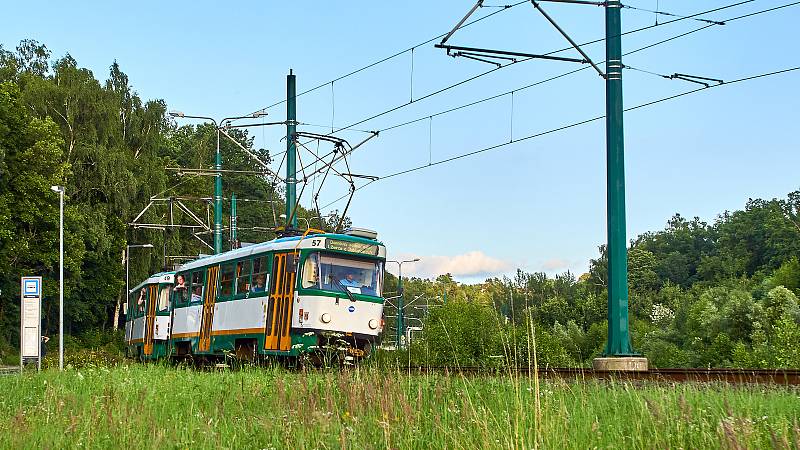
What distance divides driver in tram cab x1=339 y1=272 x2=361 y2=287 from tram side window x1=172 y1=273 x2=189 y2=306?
724cm

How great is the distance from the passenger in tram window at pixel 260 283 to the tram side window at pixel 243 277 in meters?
0.42

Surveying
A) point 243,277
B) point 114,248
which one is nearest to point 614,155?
point 243,277

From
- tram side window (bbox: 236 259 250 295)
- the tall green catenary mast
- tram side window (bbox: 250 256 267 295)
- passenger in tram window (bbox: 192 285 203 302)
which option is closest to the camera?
the tall green catenary mast

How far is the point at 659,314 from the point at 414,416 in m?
50.6

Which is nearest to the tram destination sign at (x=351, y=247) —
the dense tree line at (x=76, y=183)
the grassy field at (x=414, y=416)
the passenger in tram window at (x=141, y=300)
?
the grassy field at (x=414, y=416)

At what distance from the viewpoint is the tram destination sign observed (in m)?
21.4

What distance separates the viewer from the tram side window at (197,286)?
1030 inches

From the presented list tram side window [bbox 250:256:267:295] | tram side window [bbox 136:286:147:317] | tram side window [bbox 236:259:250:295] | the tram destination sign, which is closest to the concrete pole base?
the tram destination sign

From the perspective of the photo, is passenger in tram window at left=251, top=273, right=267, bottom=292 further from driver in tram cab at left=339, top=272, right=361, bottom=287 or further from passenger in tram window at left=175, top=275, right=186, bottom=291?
passenger in tram window at left=175, top=275, right=186, bottom=291

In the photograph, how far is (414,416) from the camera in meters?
8.97

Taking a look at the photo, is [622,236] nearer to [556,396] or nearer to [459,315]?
[556,396]

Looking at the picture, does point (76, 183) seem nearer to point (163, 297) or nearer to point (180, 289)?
point (163, 297)

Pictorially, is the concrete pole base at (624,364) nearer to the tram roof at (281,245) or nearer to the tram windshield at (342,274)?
the tram windshield at (342,274)

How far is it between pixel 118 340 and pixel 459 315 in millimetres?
34612
